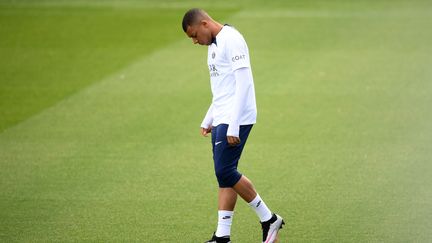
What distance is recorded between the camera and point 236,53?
8.18 metres

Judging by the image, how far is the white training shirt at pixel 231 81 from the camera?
819 cm

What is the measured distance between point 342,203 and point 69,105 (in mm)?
6151

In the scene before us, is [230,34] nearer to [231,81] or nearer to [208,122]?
[231,81]

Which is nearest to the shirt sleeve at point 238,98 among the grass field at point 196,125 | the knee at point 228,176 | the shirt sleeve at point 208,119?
the knee at point 228,176

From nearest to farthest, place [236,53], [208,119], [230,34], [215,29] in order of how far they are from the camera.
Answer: [236,53]
[230,34]
[215,29]
[208,119]

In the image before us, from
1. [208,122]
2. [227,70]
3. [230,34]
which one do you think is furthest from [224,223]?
[230,34]

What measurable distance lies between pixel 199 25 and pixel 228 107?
80 centimetres

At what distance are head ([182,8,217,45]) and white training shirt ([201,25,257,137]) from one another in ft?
0.28

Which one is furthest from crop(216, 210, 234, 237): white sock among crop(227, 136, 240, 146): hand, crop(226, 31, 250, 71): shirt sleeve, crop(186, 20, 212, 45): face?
crop(186, 20, 212, 45): face

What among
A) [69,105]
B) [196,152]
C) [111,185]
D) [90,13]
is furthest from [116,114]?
[90,13]

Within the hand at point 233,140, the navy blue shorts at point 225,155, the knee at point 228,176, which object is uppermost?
the hand at point 233,140

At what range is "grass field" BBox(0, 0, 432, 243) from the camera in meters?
9.51

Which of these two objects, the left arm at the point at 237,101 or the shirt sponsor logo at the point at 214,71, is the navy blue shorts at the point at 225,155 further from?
the shirt sponsor logo at the point at 214,71

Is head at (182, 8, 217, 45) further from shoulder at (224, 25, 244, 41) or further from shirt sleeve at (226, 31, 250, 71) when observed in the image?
shirt sleeve at (226, 31, 250, 71)
